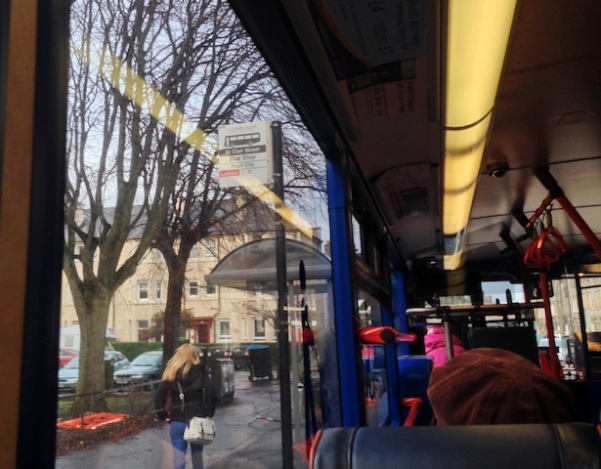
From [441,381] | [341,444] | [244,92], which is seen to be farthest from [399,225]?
[341,444]

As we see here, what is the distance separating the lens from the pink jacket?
4803mm

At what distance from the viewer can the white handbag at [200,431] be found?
140 cm

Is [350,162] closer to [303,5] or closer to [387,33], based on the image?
[387,33]

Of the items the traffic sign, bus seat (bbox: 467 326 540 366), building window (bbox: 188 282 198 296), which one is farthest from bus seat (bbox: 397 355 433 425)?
building window (bbox: 188 282 198 296)

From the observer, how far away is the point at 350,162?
10.1ft

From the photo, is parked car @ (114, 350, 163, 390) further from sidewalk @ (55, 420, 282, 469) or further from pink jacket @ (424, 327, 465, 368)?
pink jacket @ (424, 327, 465, 368)

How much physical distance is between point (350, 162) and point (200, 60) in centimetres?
166

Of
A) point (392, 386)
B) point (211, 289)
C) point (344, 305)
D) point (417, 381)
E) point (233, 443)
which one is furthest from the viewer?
point (417, 381)

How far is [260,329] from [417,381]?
332 cm

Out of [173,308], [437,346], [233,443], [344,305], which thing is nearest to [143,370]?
[173,308]

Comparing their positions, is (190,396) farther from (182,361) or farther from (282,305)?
(282,305)

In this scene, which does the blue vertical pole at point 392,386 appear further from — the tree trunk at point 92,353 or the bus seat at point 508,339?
the tree trunk at point 92,353

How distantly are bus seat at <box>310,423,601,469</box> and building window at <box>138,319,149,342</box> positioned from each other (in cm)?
40

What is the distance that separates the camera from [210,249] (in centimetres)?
148
